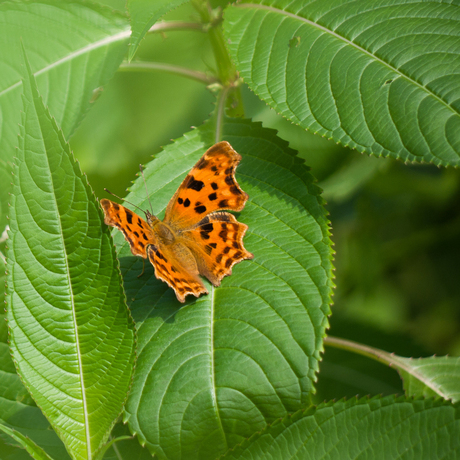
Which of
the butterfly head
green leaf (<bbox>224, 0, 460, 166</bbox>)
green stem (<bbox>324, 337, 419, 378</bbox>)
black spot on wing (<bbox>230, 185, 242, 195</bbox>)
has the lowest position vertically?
green stem (<bbox>324, 337, 419, 378</bbox>)

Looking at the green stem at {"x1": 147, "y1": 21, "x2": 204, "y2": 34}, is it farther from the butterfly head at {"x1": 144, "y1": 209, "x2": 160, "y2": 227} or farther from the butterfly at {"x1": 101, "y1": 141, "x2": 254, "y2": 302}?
the butterfly head at {"x1": 144, "y1": 209, "x2": 160, "y2": 227}

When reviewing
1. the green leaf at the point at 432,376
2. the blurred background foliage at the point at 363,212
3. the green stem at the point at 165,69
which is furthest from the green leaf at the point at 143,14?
the green leaf at the point at 432,376

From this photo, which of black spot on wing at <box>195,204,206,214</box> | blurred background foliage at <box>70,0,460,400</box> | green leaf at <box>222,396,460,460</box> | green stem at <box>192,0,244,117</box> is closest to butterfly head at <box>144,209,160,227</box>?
black spot on wing at <box>195,204,206,214</box>

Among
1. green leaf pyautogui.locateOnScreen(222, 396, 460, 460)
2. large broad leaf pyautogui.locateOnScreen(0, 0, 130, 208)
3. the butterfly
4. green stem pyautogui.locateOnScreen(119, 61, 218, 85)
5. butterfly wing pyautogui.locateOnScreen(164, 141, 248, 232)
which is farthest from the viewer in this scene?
green stem pyautogui.locateOnScreen(119, 61, 218, 85)

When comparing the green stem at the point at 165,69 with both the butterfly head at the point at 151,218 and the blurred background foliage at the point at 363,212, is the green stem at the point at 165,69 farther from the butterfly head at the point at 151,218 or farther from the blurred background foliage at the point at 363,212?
the blurred background foliage at the point at 363,212

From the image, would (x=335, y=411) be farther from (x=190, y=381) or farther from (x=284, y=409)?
(x=190, y=381)

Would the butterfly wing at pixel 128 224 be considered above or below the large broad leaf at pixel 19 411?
above

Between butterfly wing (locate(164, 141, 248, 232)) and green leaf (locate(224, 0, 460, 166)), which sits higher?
green leaf (locate(224, 0, 460, 166))
